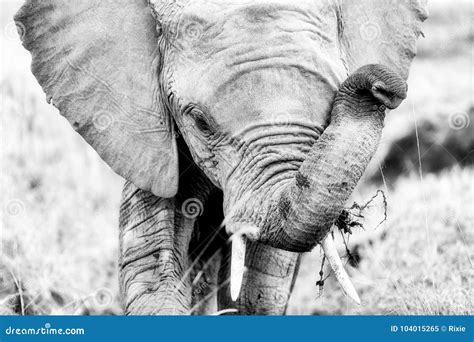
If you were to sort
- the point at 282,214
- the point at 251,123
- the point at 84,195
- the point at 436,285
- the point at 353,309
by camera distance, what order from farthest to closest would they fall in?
the point at 84,195 < the point at 353,309 < the point at 436,285 < the point at 251,123 < the point at 282,214

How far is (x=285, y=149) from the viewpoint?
109 inches

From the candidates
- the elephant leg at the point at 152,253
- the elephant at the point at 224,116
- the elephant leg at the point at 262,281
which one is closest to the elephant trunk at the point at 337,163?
the elephant at the point at 224,116

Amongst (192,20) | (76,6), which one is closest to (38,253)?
(76,6)

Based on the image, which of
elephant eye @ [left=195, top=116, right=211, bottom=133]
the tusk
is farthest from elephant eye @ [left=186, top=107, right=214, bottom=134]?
the tusk

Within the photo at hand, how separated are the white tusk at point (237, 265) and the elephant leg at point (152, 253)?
1.61 feet

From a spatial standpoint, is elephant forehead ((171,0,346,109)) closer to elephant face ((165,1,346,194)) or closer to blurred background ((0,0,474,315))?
elephant face ((165,1,346,194))

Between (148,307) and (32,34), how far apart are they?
912mm

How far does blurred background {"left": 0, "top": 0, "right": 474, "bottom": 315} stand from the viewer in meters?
3.96

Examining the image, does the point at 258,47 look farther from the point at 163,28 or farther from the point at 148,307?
the point at 148,307

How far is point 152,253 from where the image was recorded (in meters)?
3.34

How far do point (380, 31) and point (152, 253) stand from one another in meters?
0.98

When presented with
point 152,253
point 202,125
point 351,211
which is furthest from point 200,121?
point 351,211

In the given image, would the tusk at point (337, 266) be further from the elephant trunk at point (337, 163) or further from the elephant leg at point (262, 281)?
the elephant leg at point (262, 281)

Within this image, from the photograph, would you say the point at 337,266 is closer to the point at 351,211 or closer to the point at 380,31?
the point at 380,31
